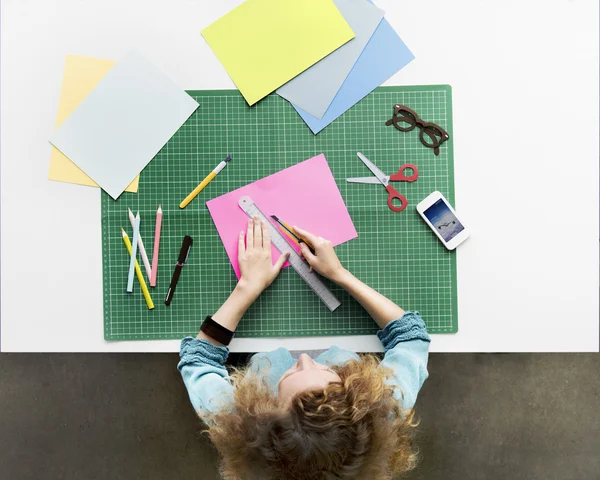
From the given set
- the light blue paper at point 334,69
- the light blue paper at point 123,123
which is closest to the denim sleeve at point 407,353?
the light blue paper at point 334,69

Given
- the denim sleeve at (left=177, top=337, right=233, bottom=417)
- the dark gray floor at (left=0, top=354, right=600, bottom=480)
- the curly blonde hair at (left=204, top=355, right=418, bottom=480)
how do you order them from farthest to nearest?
the dark gray floor at (left=0, top=354, right=600, bottom=480)
the denim sleeve at (left=177, top=337, right=233, bottom=417)
the curly blonde hair at (left=204, top=355, right=418, bottom=480)

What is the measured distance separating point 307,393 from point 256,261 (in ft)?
0.99

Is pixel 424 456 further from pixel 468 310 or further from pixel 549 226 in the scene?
pixel 549 226

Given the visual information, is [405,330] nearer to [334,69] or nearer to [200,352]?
[200,352]

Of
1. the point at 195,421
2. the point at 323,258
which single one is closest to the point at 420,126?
the point at 323,258

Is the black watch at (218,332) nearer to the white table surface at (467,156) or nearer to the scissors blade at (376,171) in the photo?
the white table surface at (467,156)

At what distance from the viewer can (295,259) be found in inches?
37.7

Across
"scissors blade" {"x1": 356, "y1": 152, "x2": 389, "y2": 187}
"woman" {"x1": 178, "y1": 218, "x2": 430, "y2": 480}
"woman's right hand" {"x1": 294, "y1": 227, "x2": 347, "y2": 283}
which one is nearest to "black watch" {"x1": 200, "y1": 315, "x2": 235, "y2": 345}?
"woman" {"x1": 178, "y1": 218, "x2": 430, "y2": 480}

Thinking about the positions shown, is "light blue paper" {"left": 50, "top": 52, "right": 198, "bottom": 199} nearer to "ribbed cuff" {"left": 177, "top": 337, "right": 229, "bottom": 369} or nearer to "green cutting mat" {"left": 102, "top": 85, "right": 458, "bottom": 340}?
"green cutting mat" {"left": 102, "top": 85, "right": 458, "bottom": 340}

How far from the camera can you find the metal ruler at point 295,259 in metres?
0.95

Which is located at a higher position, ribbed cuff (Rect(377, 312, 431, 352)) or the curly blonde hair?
ribbed cuff (Rect(377, 312, 431, 352))

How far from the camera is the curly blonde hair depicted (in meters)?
0.72

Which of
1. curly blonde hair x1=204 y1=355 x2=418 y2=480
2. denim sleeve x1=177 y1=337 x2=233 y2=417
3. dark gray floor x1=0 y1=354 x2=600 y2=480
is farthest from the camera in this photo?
dark gray floor x1=0 y1=354 x2=600 y2=480

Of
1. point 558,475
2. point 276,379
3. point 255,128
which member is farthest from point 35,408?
point 558,475
